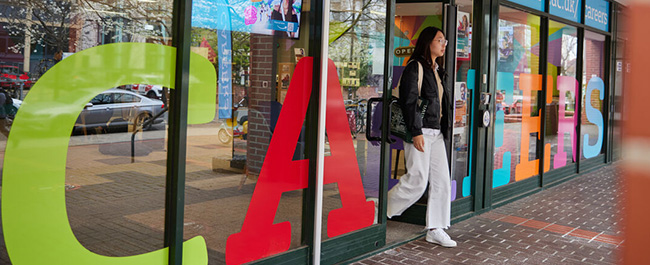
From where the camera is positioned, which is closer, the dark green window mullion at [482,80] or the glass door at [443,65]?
the glass door at [443,65]

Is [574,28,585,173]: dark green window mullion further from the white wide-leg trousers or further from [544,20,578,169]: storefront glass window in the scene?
the white wide-leg trousers

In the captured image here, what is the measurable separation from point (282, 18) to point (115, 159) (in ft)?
4.82

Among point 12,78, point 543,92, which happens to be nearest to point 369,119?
point 12,78

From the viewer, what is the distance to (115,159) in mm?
2998

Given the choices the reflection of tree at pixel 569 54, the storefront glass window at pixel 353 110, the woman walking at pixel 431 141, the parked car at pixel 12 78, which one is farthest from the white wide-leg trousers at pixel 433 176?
the reflection of tree at pixel 569 54

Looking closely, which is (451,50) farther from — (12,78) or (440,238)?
(12,78)

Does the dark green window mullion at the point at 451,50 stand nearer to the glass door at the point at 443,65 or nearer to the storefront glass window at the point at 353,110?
the glass door at the point at 443,65

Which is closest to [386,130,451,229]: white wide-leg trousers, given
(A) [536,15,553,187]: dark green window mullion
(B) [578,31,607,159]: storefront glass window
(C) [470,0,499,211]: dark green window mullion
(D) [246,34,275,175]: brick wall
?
(C) [470,0,499,211]: dark green window mullion

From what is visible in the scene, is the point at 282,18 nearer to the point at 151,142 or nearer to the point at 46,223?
the point at 151,142

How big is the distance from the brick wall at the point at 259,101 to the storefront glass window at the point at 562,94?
17.2 ft

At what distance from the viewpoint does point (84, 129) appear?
2857 mm

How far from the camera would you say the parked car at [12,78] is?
103 inches

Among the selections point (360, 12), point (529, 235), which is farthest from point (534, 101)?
point (360, 12)

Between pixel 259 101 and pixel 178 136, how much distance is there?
2.14 ft
